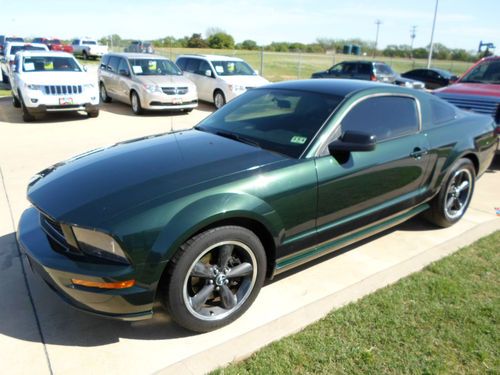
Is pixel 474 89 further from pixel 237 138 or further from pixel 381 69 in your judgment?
pixel 381 69

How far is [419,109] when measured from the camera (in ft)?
13.3

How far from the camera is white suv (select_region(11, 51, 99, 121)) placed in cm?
944

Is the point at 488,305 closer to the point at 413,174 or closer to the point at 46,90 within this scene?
the point at 413,174

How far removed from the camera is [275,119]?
11.9ft

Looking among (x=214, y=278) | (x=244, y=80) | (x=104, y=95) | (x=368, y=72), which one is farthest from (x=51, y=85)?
(x=368, y=72)

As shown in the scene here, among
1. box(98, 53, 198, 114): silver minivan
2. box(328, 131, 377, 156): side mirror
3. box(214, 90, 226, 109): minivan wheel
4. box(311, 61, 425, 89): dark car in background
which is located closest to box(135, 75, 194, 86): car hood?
box(98, 53, 198, 114): silver minivan

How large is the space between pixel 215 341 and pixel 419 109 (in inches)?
115

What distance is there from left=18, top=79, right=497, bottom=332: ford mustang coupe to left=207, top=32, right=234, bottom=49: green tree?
2853 inches

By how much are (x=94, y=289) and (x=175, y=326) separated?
719 mm

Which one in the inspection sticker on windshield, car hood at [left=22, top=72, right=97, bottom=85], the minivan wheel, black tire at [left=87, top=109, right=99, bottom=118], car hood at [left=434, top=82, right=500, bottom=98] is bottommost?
black tire at [left=87, top=109, right=99, bottom=118]

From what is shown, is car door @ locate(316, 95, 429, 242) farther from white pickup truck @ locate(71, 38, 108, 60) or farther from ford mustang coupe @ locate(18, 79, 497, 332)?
white pickup truck @ locate(71, 38, 108, 60)

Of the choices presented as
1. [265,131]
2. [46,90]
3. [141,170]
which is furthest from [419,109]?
[46,90]

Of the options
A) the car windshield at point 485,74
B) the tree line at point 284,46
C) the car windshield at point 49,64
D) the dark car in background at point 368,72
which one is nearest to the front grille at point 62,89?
the car windshield at point 49,64

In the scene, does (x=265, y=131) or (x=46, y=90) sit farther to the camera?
(x=46, y=90)
